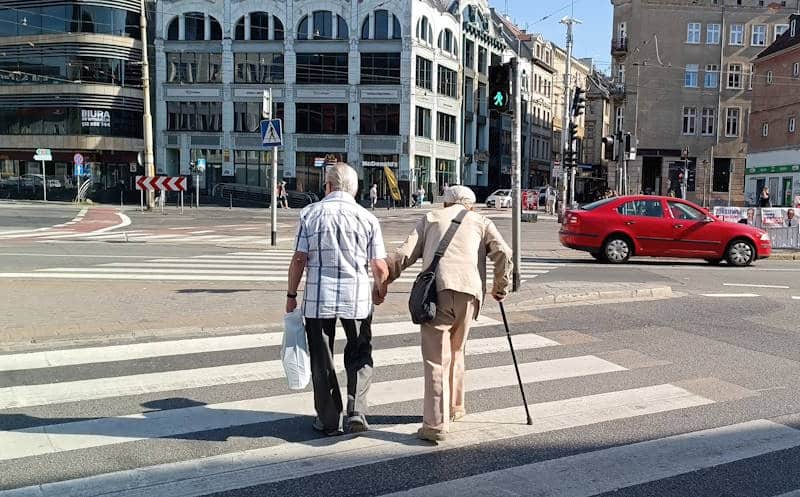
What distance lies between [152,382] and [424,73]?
49.7 meters

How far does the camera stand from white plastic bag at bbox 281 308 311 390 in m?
4.84

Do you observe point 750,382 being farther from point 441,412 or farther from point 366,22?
point 366,22

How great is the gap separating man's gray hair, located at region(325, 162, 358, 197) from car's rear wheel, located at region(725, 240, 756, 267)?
14.7 metres

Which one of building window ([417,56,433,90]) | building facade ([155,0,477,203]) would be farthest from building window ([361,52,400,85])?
building window ([417,56,433,90])

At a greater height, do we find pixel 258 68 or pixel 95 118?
pixel 258 68

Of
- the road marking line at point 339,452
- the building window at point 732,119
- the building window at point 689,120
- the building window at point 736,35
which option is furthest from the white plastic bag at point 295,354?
the building window at point 736,35

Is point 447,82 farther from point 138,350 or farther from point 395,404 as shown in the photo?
point 395,404

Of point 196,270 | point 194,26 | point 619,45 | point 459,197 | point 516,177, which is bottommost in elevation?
point 196,270

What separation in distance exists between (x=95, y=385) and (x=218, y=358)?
1.29 m

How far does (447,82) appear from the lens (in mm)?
57500

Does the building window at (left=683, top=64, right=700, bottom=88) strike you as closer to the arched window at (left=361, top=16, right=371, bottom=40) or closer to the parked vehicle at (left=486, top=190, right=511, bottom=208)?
the parked vehicle at (left=486, top=190, right=511, bottom=208)

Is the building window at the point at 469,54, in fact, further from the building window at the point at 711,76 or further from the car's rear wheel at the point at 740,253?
the car's rear wheel at the point at 740,253

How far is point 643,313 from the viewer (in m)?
10.2

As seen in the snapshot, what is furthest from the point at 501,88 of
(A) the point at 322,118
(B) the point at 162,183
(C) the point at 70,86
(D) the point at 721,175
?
(C) the point at 70,86
